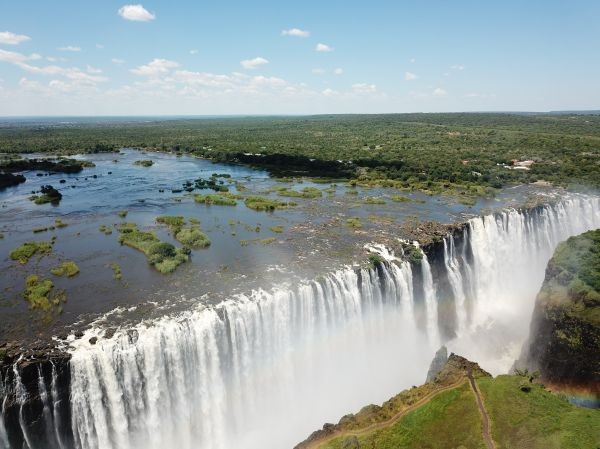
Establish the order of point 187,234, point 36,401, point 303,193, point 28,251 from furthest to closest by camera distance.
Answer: point 303,193
point 187,234
point 28,251
point 36,401

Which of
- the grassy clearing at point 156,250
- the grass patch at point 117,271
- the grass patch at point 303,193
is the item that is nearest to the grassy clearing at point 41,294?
the grass patch at point 117,271

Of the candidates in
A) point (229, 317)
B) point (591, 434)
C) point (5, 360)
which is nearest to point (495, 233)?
point (591, 434)

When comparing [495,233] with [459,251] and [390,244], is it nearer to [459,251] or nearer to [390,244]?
[459,251]

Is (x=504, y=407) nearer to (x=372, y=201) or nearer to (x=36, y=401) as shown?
(x=36, y=401)

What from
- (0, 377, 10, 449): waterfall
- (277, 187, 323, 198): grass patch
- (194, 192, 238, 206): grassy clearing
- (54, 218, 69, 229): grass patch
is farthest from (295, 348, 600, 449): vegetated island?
(277, 187, 323, 198): grass patch

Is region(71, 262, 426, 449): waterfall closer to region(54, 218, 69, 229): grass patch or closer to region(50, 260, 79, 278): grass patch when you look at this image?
region(50, 260, 79, 278): grass patch

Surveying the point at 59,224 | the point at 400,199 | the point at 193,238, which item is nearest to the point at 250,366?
the point at 193,238
